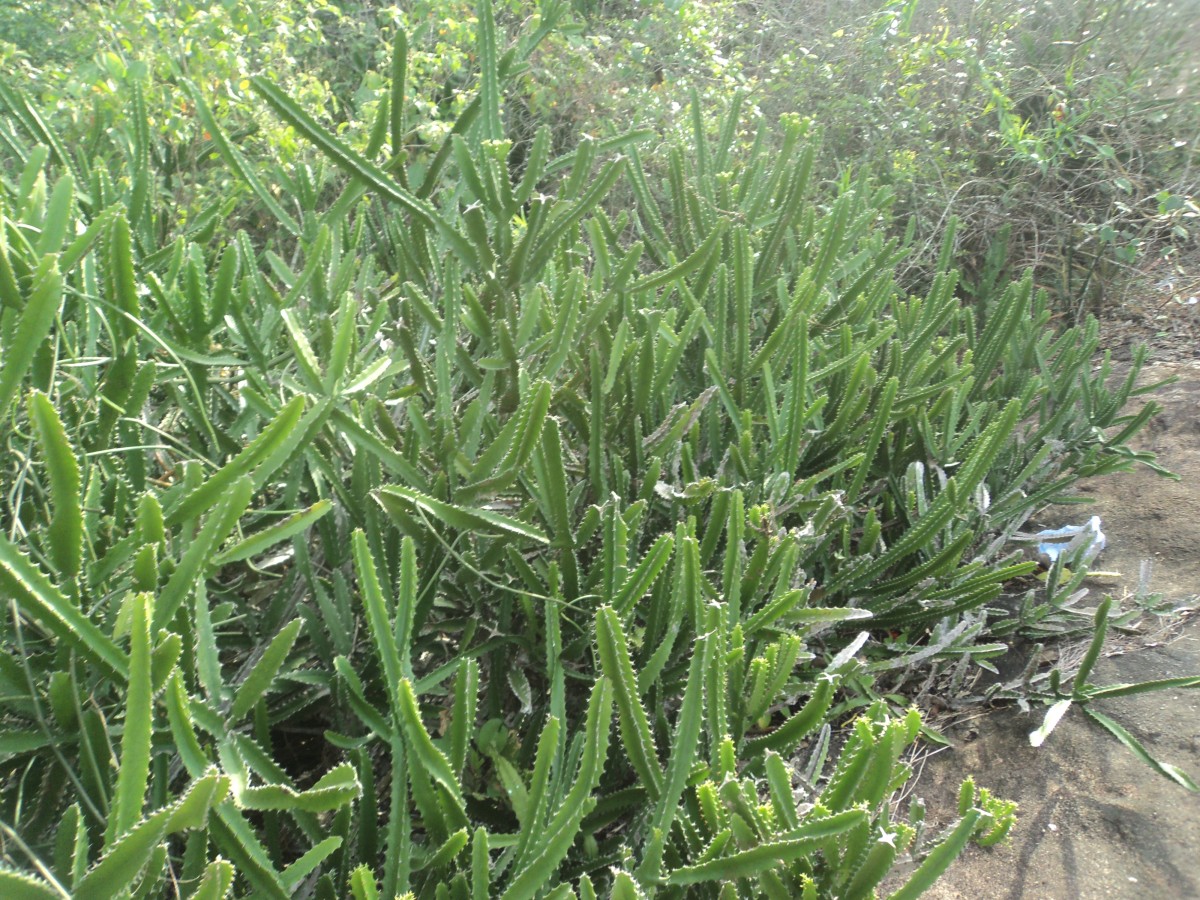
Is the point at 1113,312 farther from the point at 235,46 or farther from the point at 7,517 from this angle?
the point at 7,517

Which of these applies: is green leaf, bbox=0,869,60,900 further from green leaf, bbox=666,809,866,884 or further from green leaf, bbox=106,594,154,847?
green leaf, bbox=666,809,866,884

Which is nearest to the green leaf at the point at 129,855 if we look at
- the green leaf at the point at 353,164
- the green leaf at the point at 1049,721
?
the green leaf at the point at 353,164

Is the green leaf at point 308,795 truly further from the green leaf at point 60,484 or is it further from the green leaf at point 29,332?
the green leaf at point 29,332

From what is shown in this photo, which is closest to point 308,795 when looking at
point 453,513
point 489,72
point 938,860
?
point 453,513

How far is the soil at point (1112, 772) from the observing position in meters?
1.17

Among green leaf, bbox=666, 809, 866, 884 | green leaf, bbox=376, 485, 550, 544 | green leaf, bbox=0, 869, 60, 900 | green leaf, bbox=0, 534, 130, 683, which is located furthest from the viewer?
green leaf, bbox=376, 485, 550, 544

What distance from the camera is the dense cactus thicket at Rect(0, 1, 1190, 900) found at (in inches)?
27.4

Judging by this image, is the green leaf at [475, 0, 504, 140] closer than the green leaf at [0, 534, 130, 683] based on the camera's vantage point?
No

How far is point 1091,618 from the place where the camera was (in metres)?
1.61

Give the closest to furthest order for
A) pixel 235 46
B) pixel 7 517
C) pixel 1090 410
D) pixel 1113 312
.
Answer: pixel 7 517
pixel 1090 410
pixel 235 46
pixel 1113 312

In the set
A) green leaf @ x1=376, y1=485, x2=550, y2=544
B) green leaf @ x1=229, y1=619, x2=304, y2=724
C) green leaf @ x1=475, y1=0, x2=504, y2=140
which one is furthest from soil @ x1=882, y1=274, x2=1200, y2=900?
green leaf @ x1=475, y1=0, x2=504, y2=140

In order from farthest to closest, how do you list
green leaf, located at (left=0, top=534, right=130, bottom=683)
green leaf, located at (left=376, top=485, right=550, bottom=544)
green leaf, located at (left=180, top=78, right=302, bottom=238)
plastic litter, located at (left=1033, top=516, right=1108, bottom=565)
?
plastic litter, located at (left=1033, top=516, right=1108, bottom=565) < green leaf, located at (left=180, top=78, right=302, bottom=238) < green leaf, located at (left=376, top=485, right=550, bottom=544) < green leaf, located at (left=0, top=534, right=130, bottom=683)

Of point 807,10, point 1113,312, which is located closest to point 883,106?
point 1113,312

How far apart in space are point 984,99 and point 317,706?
409 cm
